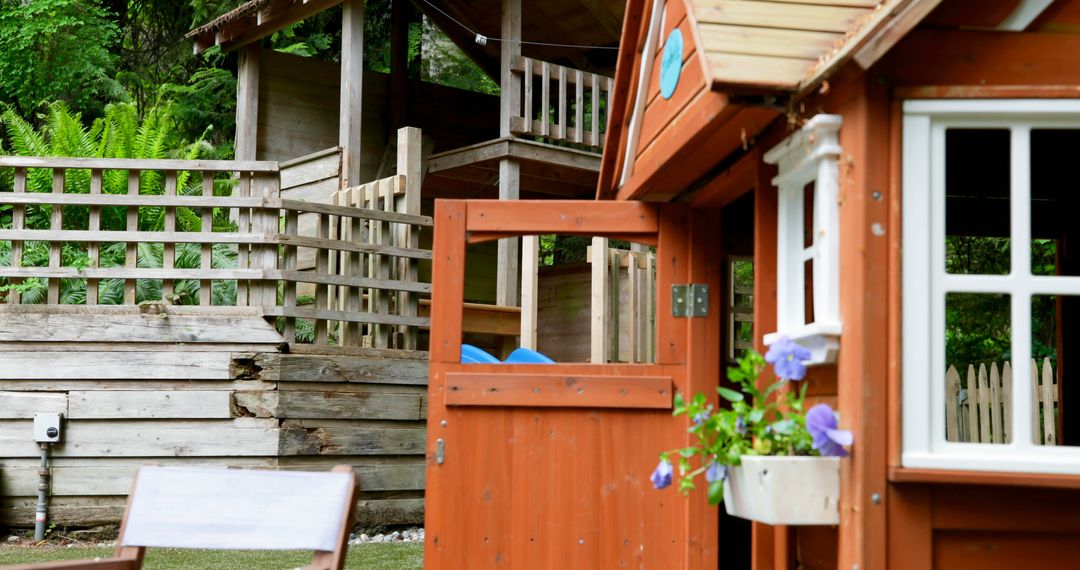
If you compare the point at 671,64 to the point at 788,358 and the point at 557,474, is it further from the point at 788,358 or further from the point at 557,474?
the point at 557,474

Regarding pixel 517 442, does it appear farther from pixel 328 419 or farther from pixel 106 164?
pixel 106 164

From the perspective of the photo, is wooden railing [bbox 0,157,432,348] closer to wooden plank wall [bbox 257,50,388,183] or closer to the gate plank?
the gate plank

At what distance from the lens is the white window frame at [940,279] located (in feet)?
10.6

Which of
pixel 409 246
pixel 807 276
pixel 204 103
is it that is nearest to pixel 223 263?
pixel 409 246

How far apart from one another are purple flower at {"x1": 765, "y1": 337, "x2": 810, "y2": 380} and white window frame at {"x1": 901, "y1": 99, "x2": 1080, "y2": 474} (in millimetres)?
318

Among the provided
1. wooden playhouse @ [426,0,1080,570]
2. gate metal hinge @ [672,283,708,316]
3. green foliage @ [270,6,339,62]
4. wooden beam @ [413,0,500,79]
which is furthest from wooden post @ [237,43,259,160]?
gate metal hinge @ [672,283,708,316]

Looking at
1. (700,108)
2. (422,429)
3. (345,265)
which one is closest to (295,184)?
(345,265)

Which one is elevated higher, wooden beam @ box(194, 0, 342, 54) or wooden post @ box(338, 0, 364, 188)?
wooden beam @ box(194, 0, 342, 54)

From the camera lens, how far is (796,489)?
130 inches

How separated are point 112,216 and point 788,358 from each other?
22.9 ft

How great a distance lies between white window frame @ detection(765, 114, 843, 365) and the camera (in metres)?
3.43

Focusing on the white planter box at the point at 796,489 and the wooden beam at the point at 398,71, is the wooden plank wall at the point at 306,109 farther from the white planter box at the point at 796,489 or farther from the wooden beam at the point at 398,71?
the white planter box at the point at 796,489

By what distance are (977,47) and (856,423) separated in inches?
45.3

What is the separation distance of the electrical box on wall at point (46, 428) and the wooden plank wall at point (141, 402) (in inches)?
2.8
